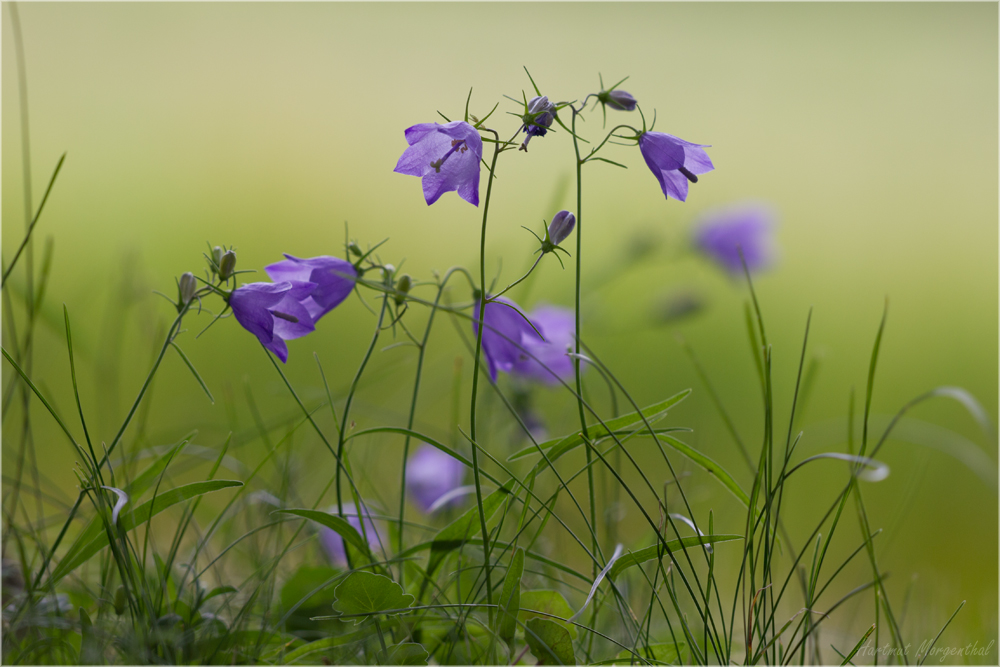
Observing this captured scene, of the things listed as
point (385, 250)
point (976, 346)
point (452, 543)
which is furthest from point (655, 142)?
point (976, 346)

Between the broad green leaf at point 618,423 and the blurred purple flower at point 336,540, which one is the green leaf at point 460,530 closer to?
the broad green leaf at point 618,423

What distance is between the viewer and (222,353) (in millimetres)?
2098

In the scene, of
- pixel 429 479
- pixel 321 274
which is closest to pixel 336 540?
pixel 429 479

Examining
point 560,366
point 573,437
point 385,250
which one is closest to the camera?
point 573,437

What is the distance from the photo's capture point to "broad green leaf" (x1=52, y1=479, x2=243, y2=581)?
23.5 inches

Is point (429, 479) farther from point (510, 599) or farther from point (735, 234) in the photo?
point (735, 234)

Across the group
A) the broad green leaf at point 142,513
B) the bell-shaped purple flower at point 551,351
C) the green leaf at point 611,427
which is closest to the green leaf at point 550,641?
the green leaf at point 611,427

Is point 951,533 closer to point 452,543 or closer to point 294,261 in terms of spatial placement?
point 452,543

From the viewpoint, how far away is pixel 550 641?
621 mm

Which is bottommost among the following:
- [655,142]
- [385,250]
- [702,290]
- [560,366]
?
[560,366]

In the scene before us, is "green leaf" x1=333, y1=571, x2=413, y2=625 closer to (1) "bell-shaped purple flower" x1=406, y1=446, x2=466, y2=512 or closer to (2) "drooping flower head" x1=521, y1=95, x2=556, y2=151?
(2) "drooping flower head" x1=521, y1=95, x2=556, y2=151

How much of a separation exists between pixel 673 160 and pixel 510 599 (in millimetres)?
443

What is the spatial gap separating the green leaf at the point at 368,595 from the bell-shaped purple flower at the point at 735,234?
4.34 ft

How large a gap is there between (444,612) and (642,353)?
1982 mm
